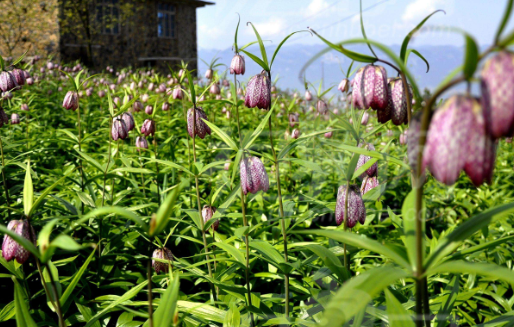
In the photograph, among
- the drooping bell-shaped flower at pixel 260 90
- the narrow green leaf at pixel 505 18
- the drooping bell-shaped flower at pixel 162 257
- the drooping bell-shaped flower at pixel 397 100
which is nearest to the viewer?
the narrow green leaf at pixel 505 18

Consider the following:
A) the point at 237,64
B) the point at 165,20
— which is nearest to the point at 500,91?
the point at 237,64

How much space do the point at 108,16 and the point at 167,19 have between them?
9.11 ft

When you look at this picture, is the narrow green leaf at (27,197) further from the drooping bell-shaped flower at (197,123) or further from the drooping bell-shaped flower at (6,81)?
the drooping bell-shaped flower at (6,81)

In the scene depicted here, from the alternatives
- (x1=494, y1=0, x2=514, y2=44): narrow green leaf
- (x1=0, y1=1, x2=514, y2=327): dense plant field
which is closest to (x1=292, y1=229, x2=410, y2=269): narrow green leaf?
(x1=0, y1=1, x2=514, y2=327): dense plant field

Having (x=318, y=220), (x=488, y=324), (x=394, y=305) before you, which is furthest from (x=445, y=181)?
(x=318, y=220)

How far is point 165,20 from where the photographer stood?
17.6 metres

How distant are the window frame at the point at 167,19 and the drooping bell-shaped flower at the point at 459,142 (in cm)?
1799

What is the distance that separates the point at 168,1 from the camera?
17422 millimetres

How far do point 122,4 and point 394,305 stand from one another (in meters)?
17.1

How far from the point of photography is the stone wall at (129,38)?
14.4m

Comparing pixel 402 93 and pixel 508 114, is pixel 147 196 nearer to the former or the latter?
pixel 402 93

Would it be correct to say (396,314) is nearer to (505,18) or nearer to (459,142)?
(459,142)

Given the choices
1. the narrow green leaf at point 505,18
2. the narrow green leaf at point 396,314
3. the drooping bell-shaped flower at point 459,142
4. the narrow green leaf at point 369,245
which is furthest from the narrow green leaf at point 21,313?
the narrow green leaf at point 505,18

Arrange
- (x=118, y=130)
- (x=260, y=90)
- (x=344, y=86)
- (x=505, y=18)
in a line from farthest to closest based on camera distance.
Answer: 1. (x=344, y=86)
2. (x=118, y=130)
3. (x=260, y=90)
4. (x=505, y=18)
